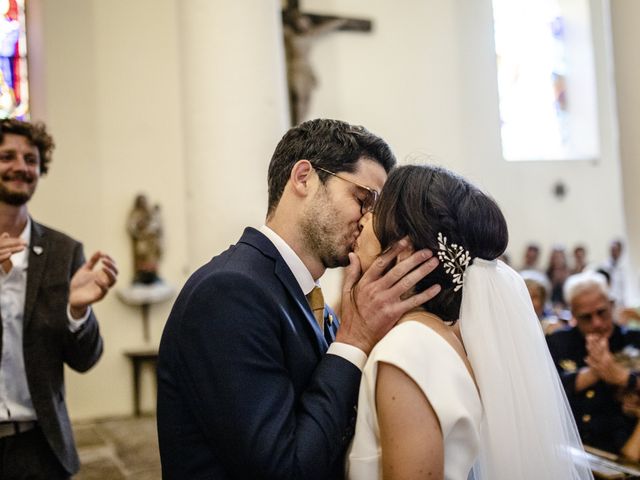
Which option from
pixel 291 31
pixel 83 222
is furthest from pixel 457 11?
pixel 83 222

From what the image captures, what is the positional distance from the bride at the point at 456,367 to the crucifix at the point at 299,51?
650cm

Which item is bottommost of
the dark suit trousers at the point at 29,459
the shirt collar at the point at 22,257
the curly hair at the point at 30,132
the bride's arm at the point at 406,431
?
the dark suit trousers at the point at 29,459

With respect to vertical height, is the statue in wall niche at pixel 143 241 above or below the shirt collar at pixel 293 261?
above

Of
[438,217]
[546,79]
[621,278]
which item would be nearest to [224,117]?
[438,217]

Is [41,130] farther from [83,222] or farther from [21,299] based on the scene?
[83,222]

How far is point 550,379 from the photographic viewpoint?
199cm

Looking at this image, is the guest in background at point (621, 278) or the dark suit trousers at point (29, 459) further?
the guest in background at point (621, 278)

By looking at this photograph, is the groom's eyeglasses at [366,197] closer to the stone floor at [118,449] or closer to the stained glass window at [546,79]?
the stone floor at [118,449]

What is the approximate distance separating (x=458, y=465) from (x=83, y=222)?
6454mm

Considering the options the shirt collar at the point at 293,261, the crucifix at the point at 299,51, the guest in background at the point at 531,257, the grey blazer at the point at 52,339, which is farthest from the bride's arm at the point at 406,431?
the guest in background at the point at 531,257

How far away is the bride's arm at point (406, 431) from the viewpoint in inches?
62.2

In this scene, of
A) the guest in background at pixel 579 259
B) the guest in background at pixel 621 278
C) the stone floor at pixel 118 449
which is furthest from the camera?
the guest in background at pixel 579 259

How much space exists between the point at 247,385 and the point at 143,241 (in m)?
6.18

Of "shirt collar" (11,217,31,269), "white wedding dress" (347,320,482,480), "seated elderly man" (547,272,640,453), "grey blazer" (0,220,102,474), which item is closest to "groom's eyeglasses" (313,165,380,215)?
"white wedding dress" (347,320,482,480)
